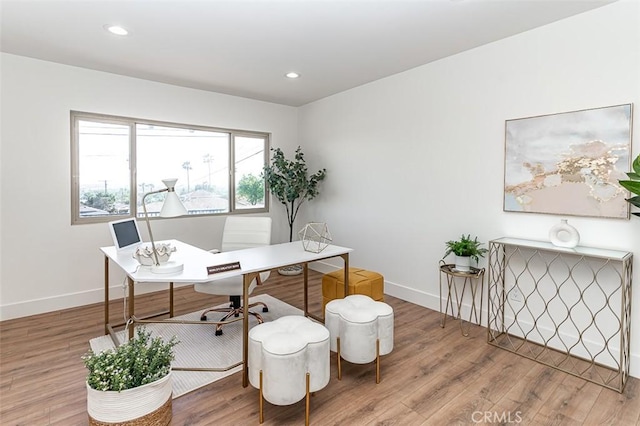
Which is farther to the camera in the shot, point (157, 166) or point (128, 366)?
point (157, 166)

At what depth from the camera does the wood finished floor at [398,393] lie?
1.93 metres

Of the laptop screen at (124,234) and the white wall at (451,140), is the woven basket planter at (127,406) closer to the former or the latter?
the laptop screen at (124,234)

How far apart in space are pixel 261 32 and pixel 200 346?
270 centimetres

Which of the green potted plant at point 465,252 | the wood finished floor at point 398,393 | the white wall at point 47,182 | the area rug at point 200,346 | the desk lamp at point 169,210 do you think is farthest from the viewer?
the white wall at point 47,182

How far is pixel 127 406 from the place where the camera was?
1.66 meters

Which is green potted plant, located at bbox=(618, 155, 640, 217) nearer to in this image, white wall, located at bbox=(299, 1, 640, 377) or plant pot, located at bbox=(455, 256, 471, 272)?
white wall, located at bbox=(299, 1, 640, 377)

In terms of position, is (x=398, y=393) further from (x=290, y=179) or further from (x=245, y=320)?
(x=290, y=179)

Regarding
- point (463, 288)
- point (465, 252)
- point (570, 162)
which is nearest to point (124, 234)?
point (465, 252)

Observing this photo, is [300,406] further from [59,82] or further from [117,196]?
[59,82]

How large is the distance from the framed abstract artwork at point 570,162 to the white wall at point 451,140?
0.08 m

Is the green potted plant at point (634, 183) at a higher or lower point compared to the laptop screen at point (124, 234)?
higher

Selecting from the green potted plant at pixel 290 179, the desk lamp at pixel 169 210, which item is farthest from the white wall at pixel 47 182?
the desk lamp at pixel 169 210

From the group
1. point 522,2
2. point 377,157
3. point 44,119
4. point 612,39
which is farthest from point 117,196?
point 612,39

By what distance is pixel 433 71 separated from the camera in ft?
11.4
